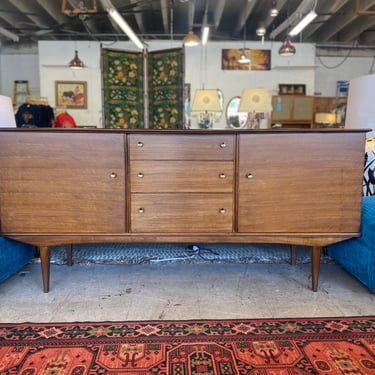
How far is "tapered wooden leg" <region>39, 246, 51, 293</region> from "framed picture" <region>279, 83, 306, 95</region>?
8.78m

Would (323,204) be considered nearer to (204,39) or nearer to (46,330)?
(46,330)

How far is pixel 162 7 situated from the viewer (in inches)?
301

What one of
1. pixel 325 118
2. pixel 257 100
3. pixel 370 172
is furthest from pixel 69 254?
pixel 325 118

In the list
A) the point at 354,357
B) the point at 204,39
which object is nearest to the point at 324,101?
the point at 204,39

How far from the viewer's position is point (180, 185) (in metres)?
2.08

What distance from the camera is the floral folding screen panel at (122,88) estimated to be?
520 cm

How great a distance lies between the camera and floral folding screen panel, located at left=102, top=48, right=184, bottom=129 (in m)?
5.22

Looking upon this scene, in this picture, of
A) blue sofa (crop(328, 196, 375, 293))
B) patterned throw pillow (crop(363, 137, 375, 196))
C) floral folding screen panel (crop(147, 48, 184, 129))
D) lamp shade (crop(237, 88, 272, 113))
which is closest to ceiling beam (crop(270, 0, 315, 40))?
floral folding screen panel (crop(147, 48, 184, 129))

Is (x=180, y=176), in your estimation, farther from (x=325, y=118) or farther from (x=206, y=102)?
(x=325, y=118)

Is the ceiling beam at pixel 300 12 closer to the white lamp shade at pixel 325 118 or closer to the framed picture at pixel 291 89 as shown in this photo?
the framed picture at pixel 291 89

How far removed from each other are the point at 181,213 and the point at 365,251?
1165 millimetres

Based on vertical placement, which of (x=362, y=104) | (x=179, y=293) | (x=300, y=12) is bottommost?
(x=179, y=293)

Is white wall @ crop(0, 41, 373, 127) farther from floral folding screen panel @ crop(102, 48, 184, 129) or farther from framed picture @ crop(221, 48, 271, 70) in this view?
floral folding screen panel @ crop(102, 48, 184, 129)

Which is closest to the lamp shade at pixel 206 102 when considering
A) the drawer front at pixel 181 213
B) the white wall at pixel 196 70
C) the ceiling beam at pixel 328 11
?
the drawer front at pixel 181 213
